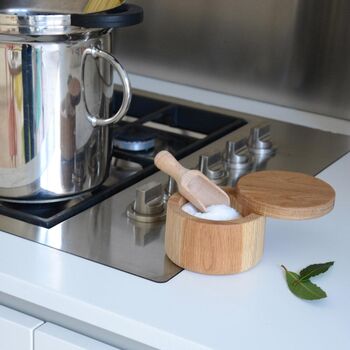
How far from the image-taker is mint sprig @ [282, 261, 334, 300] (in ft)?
3.18

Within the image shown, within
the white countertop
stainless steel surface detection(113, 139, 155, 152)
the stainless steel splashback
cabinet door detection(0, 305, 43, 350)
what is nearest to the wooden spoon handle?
the white countertop

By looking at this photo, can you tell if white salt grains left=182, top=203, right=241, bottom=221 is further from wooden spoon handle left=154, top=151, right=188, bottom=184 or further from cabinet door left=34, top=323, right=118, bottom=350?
cabinet door left=34, top=323, right=118, bottom=350

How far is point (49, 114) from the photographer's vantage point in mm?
1122

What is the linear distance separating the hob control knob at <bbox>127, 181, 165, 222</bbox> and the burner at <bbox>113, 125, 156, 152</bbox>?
0.80ft

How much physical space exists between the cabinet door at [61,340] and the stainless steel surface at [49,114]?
0.22 meters

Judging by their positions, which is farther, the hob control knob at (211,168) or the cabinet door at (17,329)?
the hob control knob at (211,168)

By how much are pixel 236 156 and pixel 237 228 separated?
369 mm

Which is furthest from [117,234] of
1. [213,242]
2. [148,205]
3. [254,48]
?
[254,48]

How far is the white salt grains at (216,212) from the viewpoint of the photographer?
1023 mm

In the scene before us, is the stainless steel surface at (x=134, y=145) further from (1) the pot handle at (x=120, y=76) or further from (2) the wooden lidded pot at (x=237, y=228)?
(2) the wooden lidded pot at (x=237, y=228)

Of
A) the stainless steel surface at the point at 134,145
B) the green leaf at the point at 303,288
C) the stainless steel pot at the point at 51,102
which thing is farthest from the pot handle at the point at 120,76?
the green leaf at the point at 303,288

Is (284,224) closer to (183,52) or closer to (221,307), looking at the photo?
(221,307)

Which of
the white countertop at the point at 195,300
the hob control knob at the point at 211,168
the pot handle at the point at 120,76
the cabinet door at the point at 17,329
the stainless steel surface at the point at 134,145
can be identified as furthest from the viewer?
the stainless steel surface at the point at 134,145

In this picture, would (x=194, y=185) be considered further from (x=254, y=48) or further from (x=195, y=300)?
(x=254, y=48)
